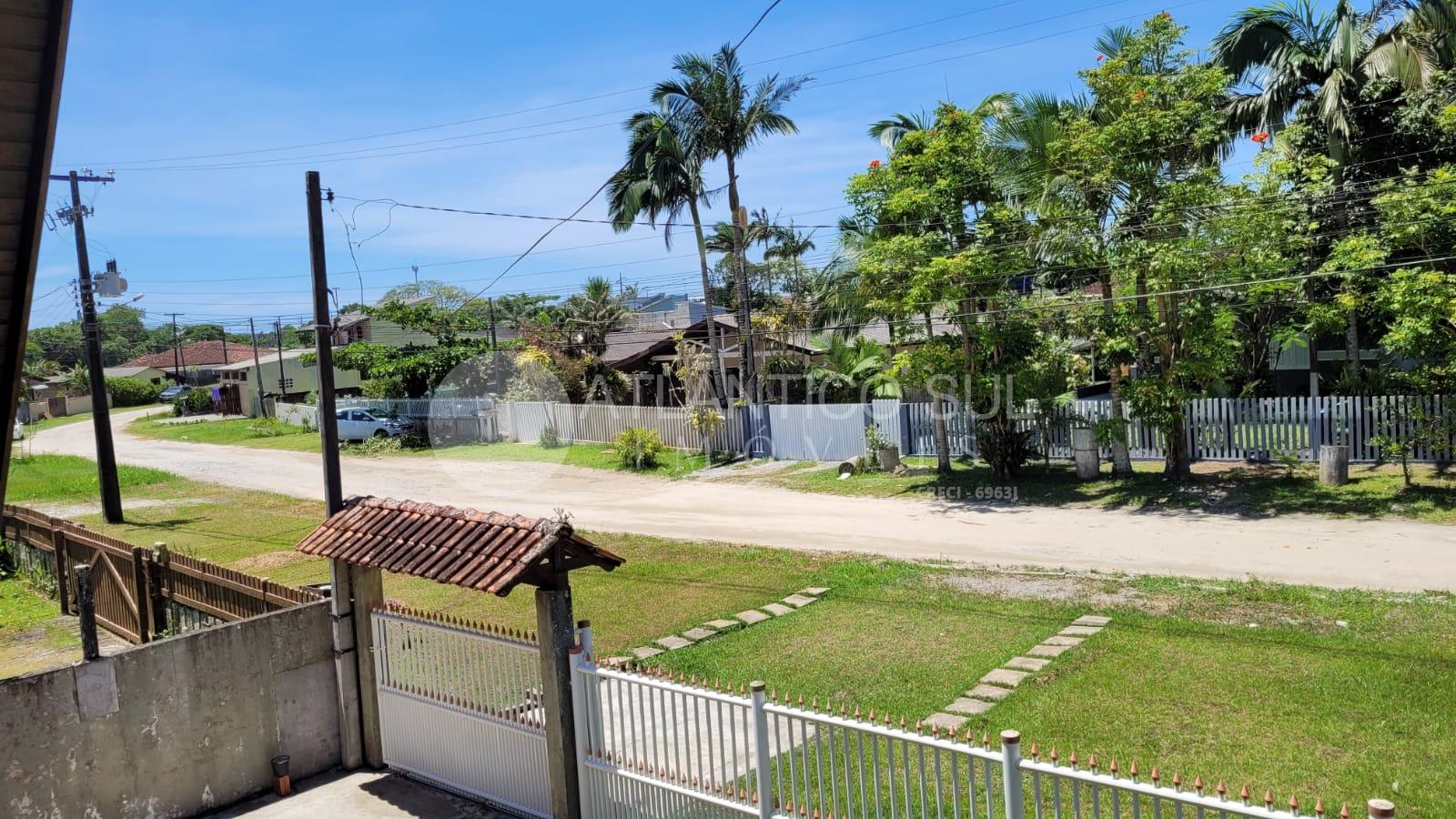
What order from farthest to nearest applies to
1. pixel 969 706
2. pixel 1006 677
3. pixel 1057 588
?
1. pixel 1057 588
2. pixel 1006 677
3. pixel 969 706

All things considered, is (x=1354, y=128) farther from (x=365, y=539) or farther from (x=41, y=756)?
(x=41, y=756)

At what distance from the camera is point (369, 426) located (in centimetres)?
3497

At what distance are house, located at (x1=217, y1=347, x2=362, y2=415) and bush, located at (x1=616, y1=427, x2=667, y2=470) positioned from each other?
2928 cm

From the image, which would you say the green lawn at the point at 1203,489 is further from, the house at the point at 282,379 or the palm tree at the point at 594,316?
the house at the point at 282,379

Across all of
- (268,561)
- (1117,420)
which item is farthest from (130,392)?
(1117,420)

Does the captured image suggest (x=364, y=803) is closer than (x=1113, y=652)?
Yes

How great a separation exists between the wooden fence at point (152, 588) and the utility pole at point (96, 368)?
20.9 ft

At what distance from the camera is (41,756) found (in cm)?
741

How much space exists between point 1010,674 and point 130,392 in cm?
6983

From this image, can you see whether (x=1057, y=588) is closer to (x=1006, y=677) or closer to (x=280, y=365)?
(x=1006, y=677)

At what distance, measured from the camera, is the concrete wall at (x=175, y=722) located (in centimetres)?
741

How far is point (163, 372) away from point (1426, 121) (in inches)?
3023

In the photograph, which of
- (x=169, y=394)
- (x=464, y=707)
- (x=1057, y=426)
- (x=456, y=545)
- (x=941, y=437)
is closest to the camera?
(x=456, y=545)

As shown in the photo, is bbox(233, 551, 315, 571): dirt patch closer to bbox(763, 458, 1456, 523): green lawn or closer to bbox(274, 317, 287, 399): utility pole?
bbox(763, 458, 1456, 523): green lawn
